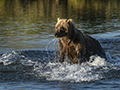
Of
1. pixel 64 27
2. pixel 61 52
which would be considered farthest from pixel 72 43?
pixel 64 27

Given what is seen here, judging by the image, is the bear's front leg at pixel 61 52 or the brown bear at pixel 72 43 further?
the bear's front leg at pixel 61 52

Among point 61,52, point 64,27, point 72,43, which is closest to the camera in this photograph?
point 64,27

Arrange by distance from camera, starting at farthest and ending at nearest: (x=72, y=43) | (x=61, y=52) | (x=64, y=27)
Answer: (x=61, y=52) < (x=72, y=43) < (x=64, y=27)

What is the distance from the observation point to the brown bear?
11.0 m

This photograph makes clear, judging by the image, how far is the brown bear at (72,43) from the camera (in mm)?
10953

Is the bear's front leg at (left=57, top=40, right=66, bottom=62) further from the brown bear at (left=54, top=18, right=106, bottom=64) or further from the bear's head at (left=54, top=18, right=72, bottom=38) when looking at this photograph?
the bear's head at (left=54, top=18, right=72, bottom=38)

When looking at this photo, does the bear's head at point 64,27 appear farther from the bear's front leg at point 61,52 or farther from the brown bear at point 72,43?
the bear's front leg at point 61,52

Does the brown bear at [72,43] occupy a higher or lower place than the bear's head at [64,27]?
lower

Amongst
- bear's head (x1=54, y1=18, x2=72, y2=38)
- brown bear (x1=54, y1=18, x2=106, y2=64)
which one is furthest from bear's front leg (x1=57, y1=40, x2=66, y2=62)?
bear's head (x1=54, y1=18, x2=72, y2=38)

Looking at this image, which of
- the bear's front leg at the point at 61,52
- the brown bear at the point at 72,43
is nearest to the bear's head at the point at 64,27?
the brown bear at the point at 72,43

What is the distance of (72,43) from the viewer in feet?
37.6

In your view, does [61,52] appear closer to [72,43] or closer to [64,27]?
[72,43]

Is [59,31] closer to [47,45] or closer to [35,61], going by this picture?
[35,61]

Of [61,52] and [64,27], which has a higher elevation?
[64,27]
